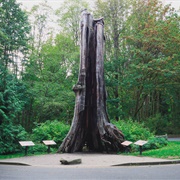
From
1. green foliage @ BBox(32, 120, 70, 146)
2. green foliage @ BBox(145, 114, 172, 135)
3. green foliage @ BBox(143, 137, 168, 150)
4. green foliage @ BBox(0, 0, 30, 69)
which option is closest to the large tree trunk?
green foliage @ BBox(143, 137, 168, 150)

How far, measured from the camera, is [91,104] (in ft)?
53.5

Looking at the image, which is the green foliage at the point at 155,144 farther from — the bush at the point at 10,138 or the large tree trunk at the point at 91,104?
the bush at the point at 10,138

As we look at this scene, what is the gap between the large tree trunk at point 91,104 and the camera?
15094mm

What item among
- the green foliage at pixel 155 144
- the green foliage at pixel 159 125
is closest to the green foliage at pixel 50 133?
the green foliage at pixel 155 144

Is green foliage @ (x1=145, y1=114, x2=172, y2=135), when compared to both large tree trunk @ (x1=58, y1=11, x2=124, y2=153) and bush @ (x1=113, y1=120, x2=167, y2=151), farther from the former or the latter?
large tree trunk @ (x1=58, y1=11, x2=124, y2=153)

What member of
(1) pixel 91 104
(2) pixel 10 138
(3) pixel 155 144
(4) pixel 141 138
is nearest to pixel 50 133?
(2) pixel 10 138

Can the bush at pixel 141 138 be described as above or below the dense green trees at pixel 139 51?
below

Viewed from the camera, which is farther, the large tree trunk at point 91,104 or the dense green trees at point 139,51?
the dense green trees at point 139,51

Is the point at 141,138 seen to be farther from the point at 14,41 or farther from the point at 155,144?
the point at 14,41

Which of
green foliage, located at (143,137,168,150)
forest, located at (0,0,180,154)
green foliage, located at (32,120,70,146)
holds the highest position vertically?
forest, located at (0,0,180,154)

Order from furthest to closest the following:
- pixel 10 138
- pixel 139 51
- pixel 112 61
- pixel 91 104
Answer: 1. pixel 112 61
2. pixel 139 51
3. pixel 91 104
4. pixel 10 138

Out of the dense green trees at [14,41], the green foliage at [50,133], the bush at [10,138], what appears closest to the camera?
the bush at [10,138]

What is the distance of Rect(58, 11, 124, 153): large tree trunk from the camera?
49.5 ft

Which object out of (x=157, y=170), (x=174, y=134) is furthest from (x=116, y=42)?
(x=157, y=170)
